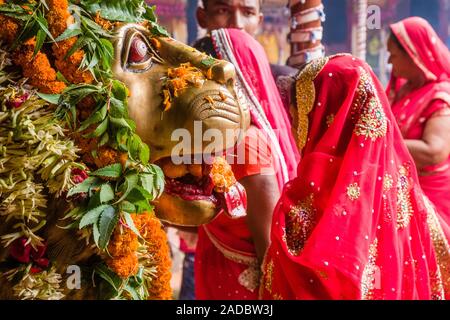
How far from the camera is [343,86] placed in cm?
142

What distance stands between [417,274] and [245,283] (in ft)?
1.37

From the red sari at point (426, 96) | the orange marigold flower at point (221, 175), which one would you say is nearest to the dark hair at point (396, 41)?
the red sari at point (426, 96)

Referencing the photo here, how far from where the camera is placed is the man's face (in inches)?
70.7

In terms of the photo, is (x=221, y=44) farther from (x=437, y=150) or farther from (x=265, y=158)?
(x=437, y=150)

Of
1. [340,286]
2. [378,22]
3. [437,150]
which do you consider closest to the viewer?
[340,286]

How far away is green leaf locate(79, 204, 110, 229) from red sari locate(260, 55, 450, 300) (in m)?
0.56

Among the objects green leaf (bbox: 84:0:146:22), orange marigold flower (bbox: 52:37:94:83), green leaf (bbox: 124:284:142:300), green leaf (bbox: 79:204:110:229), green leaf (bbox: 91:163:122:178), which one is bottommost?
green leaf (bbox: 124:284:142:300)

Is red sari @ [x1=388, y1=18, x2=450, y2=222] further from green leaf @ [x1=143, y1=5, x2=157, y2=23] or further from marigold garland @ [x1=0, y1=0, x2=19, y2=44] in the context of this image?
marigold garland @ [x1=0, y1=0, x2=19, y2=44]

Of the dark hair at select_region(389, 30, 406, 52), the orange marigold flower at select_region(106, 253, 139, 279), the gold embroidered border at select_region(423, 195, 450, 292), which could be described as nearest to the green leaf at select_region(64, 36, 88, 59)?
the orange marigold flower at select_region(106, 253, 139, 279)

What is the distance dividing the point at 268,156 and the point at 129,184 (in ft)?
2.02

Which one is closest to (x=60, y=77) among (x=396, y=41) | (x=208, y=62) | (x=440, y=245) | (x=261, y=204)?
(x=208, y=62)

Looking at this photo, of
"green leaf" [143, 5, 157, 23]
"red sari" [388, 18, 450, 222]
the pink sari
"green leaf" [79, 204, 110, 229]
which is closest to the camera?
"green leaf" [79, 204, 110, 229]

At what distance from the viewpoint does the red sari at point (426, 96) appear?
1.92 metres
